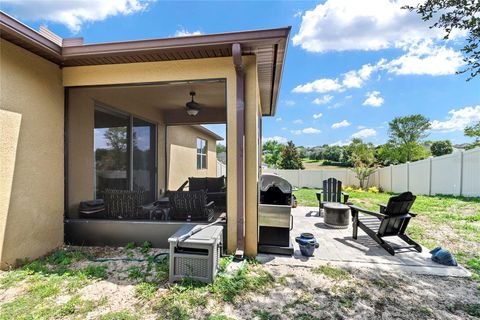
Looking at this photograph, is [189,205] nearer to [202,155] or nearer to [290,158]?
[202,155]

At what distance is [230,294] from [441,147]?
110 feet

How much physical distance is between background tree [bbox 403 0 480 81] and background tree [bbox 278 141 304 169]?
2039cm

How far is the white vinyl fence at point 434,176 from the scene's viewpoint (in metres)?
8.85

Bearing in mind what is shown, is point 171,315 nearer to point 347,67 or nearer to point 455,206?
point 455,206

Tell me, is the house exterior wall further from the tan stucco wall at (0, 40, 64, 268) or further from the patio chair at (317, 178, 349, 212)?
the patio chair at (317, 178, 349, 212)

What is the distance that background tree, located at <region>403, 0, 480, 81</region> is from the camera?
263cm

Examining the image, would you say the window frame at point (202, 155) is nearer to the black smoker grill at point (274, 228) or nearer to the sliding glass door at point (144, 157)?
the sliding glass door at point (144, 157)

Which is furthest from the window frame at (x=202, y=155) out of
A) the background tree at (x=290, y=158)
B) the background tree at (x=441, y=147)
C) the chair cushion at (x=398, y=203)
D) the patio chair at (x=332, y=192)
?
the background tree at (x=441, y=147)

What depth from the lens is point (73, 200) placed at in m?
4.30

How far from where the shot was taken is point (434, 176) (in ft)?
34.7

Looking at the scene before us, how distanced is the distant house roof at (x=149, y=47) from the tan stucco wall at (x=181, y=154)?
4.78 m

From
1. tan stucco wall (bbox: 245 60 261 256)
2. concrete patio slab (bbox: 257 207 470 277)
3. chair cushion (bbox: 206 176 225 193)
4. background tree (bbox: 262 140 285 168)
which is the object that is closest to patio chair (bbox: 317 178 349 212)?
concrete patio slab (bbox: 257 207 470 277)

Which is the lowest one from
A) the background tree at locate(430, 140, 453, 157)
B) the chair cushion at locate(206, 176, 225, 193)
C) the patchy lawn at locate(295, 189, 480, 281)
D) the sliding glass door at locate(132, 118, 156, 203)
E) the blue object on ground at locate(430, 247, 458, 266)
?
the patchy lawn at locate(295, 189, 480, 281)

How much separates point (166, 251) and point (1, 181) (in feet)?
7.88
